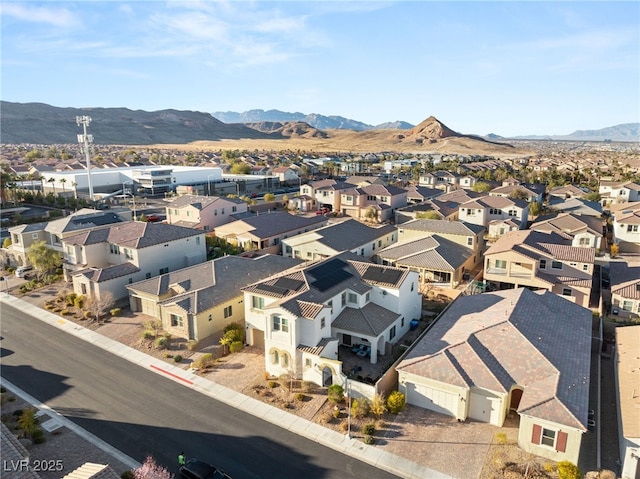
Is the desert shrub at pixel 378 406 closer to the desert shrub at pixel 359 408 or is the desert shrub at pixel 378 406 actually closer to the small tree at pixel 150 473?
the desert shrub at pixel 359 408

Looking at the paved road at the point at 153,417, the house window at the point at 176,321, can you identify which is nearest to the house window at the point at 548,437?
the paved road at the point at 153,417

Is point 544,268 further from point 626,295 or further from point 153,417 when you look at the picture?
point 153,417

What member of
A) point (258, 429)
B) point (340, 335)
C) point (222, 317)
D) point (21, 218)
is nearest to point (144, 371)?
point (222, 317)

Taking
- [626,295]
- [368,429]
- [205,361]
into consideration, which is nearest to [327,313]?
[368,429]

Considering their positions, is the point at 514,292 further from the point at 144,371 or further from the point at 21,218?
the point at 21,218

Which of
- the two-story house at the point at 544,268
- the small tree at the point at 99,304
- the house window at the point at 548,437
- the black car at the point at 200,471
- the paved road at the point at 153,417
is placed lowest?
the paved road at the point at 153,417
